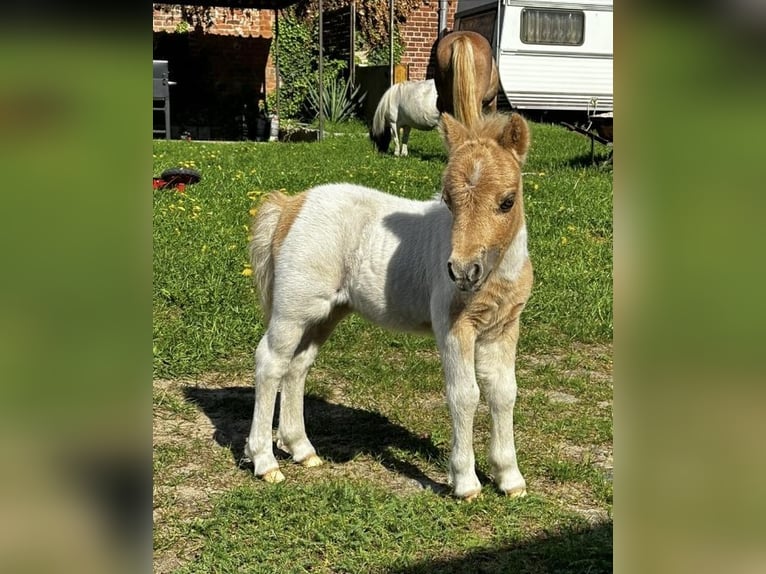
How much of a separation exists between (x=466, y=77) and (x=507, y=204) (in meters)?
1.02

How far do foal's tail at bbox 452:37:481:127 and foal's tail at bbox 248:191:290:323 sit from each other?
Result: 1.10 m

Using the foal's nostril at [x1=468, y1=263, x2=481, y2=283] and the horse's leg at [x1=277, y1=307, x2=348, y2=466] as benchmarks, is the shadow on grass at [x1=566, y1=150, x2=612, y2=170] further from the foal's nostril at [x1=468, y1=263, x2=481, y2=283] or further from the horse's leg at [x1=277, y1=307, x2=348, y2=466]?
the foal's nostril at [x1=468, y1=263, x2=481, y2=283]

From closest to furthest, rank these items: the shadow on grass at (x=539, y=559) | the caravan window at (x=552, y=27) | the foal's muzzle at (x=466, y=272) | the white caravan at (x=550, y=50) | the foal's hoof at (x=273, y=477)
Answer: the foal's muzzle at (x=466, y=272), the shadow on grass at (x=539, y=559), the foal's hoof at (x=273, y=477), the white caravan at (x=550, y=50), the caravan window at (x=552, y=27)

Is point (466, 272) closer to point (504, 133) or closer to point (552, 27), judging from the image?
point (504, 133)

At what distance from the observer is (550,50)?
19078mm

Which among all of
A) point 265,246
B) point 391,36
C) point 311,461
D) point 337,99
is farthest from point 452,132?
point 337,99

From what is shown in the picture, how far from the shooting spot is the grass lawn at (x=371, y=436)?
3342mm

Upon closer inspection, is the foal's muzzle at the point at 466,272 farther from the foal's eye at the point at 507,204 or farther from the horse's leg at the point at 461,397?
the horse's leg at the point at 461,397

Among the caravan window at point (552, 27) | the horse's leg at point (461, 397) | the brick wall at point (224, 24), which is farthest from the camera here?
the brick wall at point (224, 24)

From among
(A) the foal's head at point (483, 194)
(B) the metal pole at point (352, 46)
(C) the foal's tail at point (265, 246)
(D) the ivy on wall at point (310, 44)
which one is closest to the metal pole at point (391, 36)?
(D) the ivy on wall at point (310, 44)

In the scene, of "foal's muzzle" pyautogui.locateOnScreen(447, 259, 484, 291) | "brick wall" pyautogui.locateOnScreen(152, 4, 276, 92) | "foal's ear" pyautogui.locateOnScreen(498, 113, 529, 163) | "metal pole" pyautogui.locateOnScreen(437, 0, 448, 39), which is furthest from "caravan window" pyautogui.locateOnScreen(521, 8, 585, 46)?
"foal's muzzle" pyautogui.locateOnScreen(447, 259, 484, 291)

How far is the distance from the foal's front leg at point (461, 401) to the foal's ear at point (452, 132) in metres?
0.82

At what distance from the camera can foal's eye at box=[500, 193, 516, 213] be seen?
3.17 metres
